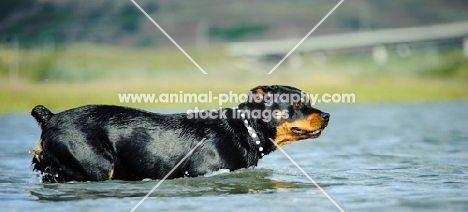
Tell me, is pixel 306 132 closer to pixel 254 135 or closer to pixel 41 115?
pixel 254 135

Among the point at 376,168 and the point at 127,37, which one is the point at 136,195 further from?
the point at 127,37

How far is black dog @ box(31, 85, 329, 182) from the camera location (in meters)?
9.26

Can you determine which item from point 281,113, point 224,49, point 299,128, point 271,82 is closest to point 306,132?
point 299,128

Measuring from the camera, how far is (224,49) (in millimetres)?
52812

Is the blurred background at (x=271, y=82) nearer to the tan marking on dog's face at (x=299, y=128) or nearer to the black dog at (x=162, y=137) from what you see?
the black dog at (x=162, y=137)

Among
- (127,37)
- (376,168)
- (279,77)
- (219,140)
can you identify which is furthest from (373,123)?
(127,37)

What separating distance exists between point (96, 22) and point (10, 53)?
2973cm

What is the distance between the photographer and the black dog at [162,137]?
926cm

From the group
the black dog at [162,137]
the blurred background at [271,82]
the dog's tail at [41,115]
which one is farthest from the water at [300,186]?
the dog's tail at [41,115]

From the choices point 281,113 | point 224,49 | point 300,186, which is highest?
point 224,49

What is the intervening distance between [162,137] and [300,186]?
63.9 inches

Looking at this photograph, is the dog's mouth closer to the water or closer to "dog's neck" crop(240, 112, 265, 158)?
"dog's neck" crop(240, 112, 265, 158)

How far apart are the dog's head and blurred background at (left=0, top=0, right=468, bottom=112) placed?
5941 millimetres

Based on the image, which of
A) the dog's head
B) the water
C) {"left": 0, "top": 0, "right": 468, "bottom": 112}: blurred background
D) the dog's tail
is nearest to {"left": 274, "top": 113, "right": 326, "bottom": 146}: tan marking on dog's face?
the dog's head
